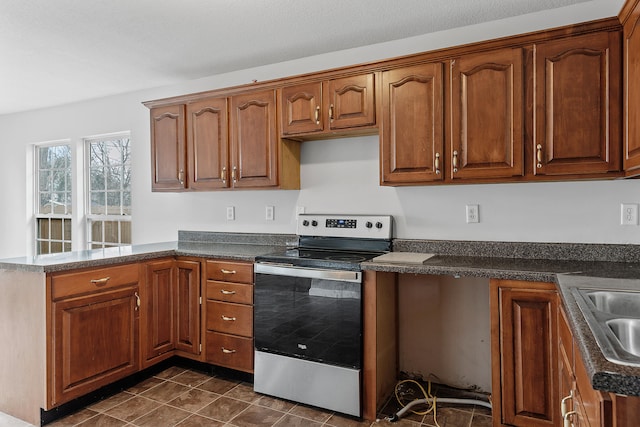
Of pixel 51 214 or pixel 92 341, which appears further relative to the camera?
pixel 51 214

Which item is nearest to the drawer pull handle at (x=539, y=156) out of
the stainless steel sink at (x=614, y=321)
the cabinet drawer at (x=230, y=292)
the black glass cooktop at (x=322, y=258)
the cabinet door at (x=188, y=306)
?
the stainless steel sink at (x=614, y=321)

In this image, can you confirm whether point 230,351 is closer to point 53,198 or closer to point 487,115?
point 487,115

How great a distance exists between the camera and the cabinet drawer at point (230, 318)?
273 centimetres

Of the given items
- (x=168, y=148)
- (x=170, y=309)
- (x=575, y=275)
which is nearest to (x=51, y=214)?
(x=168, y=148)

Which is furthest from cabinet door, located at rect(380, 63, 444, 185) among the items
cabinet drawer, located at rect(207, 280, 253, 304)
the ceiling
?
cabinet drawer, located at rect(207, 280, 253, 304)

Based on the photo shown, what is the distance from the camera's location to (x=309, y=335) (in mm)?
2461

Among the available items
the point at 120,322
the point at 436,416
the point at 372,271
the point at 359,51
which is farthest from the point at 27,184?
the point at 436,416

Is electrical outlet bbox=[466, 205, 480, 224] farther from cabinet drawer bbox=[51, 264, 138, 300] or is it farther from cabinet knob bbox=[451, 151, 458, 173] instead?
cabinet drawer bbox=[51, 264, 138, 300]

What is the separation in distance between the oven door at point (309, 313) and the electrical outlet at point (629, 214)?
5.05 ft

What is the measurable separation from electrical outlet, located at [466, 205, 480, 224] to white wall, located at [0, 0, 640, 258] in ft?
0.13

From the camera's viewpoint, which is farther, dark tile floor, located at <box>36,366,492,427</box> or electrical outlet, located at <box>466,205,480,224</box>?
electrical outlet, located at <box>466,205,480,224</box>

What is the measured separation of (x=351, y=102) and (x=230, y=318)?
1713 mm

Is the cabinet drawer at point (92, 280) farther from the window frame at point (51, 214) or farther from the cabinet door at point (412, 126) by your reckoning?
the window frame at point (51, 214)

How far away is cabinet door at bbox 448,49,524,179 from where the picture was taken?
7.32 ft
